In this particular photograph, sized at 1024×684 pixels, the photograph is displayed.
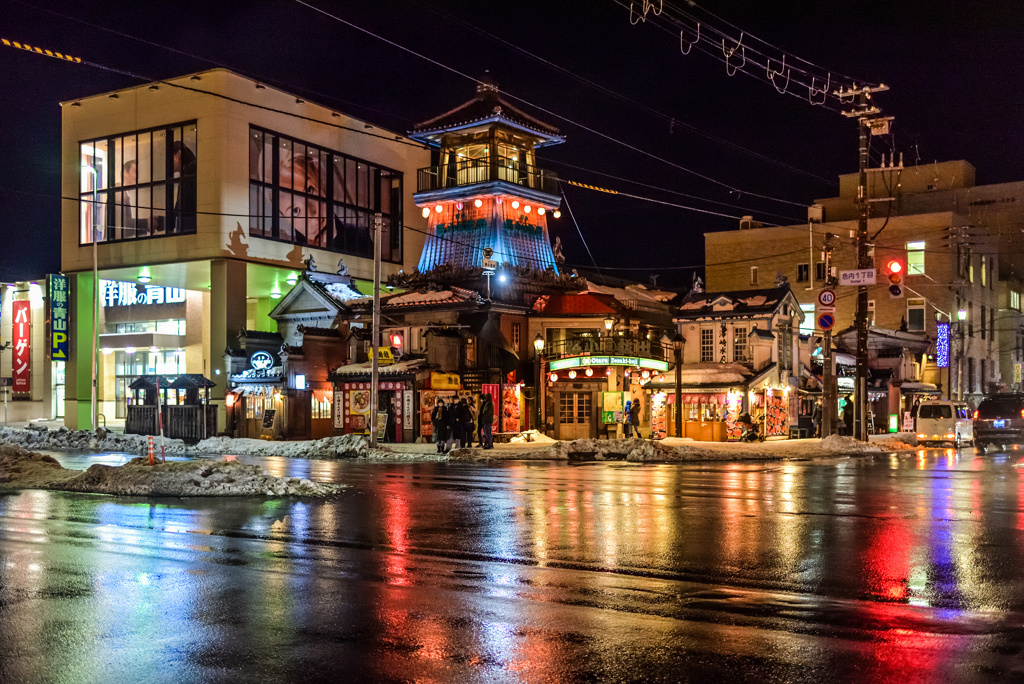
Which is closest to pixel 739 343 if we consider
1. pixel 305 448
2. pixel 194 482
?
pixel 305 448

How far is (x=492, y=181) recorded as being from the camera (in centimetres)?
4938

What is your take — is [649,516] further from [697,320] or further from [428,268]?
[428,268]

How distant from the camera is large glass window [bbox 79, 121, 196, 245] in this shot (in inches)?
2020

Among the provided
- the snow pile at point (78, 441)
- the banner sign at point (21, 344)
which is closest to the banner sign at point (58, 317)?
the banner sign at point (21, 344)

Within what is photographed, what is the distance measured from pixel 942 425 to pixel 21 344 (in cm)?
5244

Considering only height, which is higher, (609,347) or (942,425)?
(609,347)

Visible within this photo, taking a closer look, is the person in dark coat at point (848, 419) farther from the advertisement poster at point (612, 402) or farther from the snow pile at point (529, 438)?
the snow pile at point (529, 438)

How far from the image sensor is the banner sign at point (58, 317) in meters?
53.4

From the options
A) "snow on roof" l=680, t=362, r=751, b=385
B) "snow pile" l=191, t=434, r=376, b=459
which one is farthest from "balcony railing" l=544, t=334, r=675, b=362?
"snow pile" l=191, t=434, r=376, b=459

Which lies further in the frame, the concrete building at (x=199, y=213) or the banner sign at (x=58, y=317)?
the banner sign at (x=58, y=317)

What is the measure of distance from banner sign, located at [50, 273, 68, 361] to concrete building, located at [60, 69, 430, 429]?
1.84ft

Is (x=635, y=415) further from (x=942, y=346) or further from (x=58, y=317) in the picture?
(x=58, y=317)

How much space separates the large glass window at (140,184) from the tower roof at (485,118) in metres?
12.4

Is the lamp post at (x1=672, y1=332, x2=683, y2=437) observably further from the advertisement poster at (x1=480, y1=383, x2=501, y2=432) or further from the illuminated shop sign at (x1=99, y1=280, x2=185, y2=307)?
the illuminated shop sign at (x1=99, y1=280, x2=185, y2=307)
